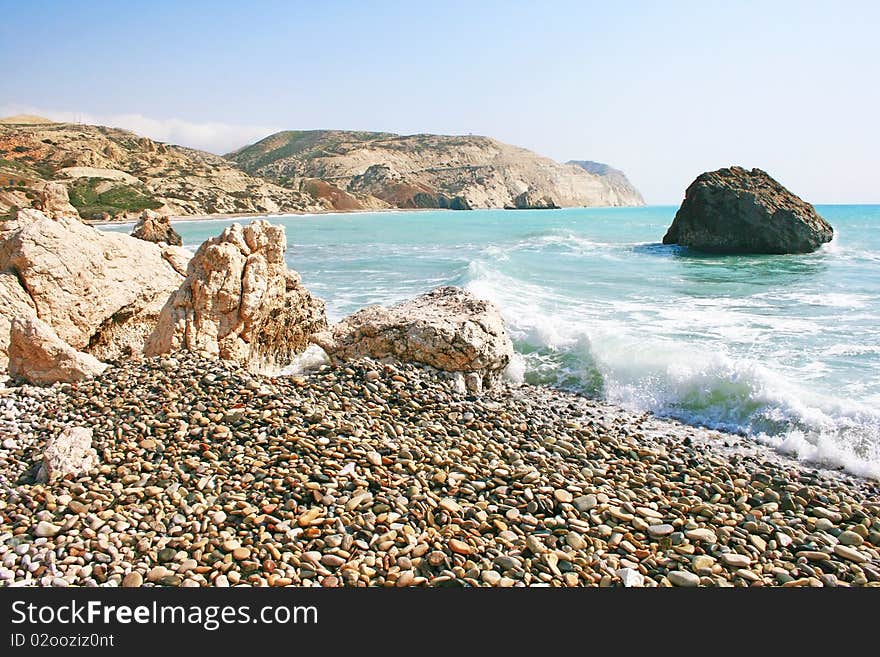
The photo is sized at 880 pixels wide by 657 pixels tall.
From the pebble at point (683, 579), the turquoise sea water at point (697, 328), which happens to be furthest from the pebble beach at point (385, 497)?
the turquoise sea water at point (697, 328)

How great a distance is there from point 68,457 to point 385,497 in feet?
9.63

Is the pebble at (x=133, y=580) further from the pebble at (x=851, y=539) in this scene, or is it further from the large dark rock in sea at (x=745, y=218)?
the large dark rock in sea at (x=745, y=218)

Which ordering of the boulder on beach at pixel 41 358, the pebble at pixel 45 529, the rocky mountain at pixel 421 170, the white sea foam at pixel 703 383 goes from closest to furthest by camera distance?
the pebble at pixel 45 529, the white sea foam at pixel 703 383, the boulder on beach at pixel 41 358, the rocky mountain at pixel 421 170

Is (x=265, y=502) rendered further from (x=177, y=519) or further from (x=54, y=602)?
(x=54, y=602)

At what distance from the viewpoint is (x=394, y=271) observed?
2452cm

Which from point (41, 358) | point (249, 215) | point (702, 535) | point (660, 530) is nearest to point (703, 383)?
point (702, 535)

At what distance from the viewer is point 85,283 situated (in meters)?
9.55

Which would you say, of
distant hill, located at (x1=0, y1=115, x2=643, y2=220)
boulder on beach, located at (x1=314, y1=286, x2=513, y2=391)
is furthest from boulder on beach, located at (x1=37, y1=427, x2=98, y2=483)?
distant hill, located at (x1=0, y1=115, x2=643, y2=220)

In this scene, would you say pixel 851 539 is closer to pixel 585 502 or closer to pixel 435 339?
pixel 585 502

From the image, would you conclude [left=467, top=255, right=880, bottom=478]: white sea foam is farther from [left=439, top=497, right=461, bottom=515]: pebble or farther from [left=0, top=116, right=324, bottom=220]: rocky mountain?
[left=0, top=116, right=324, bottom=220]: rocky mountain

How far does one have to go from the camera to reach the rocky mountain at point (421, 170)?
13638 centimetres

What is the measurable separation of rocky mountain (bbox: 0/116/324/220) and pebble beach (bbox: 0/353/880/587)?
53.8 meters

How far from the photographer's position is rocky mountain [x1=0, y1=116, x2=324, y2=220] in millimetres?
64875

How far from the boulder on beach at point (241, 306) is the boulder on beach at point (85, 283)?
146 centimetres
